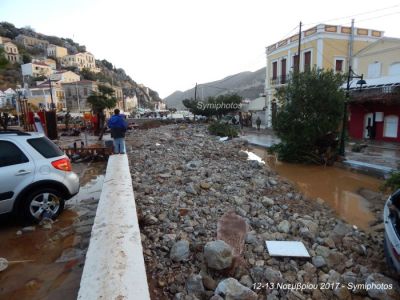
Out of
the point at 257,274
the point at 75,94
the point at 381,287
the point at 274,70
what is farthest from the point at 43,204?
the point at 75,94

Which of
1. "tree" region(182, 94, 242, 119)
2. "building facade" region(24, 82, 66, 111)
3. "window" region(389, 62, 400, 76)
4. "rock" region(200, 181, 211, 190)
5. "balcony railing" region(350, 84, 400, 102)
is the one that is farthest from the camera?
"building facade" region(24, 82, 66, 111)

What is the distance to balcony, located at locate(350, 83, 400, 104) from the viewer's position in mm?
17078

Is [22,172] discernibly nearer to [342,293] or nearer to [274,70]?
[342,293]

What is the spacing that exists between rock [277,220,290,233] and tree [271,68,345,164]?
27.0ft

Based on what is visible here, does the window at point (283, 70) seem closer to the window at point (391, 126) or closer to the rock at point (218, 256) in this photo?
the window at point (391, 126)

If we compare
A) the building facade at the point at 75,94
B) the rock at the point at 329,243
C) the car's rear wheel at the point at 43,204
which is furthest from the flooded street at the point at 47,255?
the building facade at the point at 75,94

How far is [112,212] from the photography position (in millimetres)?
4125

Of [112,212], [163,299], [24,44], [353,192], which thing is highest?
[24,44]

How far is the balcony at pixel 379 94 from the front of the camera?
1708 cm

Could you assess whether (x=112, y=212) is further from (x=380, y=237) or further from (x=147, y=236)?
(x=380, y=237)

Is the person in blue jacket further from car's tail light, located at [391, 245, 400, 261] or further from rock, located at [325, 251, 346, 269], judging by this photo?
car's tail light, located at [391, 245, 400, 261]

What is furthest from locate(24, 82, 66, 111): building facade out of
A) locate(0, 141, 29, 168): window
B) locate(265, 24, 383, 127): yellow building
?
locate(0, 141, 29, 168): window

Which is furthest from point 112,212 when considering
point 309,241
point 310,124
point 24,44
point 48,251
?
point 24,44

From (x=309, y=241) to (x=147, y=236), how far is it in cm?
270
